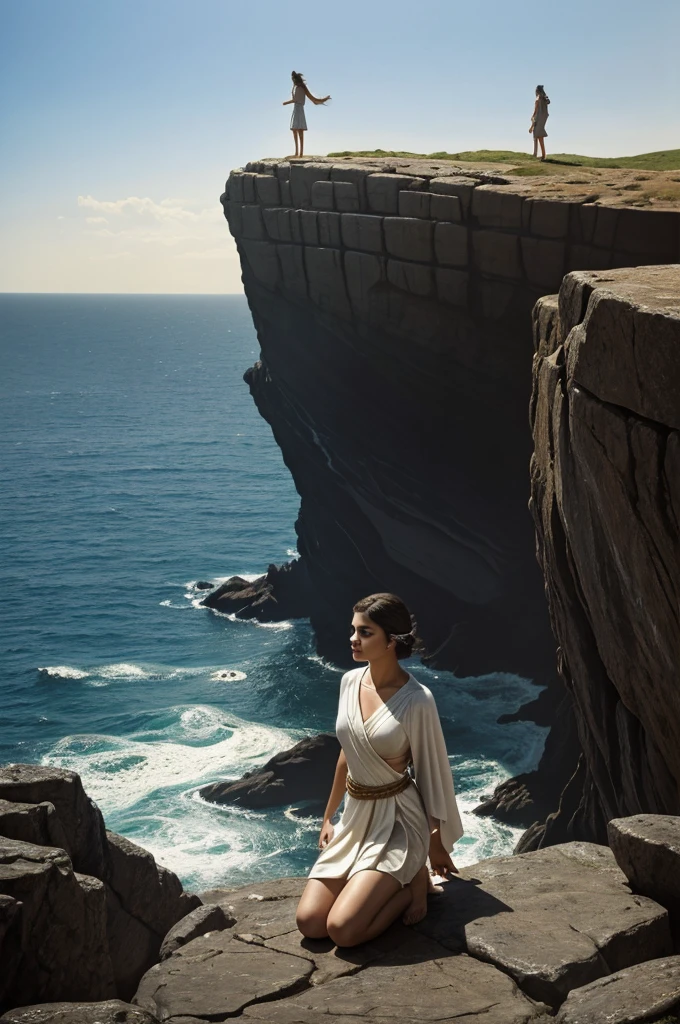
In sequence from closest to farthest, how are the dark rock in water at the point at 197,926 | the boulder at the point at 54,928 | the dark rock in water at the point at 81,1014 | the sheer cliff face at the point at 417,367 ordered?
1. the dark rock in water at the point at 81,1014
2. the boulder at the point at 54,928
3. the dark rock in water at the point at 197,926
4. the sheer cliff face at the point at 417,367

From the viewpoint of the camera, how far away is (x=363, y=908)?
21.0 ft

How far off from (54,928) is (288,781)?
2200cm

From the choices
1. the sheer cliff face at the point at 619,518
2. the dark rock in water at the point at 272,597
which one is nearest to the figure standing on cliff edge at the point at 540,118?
the sheer cliff face at the point at 619,518

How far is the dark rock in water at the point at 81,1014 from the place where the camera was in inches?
211

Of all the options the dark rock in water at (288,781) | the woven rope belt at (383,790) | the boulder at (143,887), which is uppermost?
the woven rope belt at (383,790)

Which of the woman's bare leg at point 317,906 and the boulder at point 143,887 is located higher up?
the woman's bare leg at point 317,906

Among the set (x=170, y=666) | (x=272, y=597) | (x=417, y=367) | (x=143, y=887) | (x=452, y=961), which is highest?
(x=417, y=367)

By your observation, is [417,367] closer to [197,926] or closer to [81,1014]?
[197,926]

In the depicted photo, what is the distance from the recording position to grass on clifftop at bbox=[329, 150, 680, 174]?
1014 inches

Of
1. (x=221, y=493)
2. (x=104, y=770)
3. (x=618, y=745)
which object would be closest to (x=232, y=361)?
(x=221, y=493)

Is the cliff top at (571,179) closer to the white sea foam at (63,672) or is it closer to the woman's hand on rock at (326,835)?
the woman's hand on rock at (326,835)

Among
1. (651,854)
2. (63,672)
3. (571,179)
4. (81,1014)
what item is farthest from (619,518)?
(63,672)

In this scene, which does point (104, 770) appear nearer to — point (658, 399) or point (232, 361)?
point (658, 399)

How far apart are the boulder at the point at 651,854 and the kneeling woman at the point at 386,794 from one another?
1.09 metres
